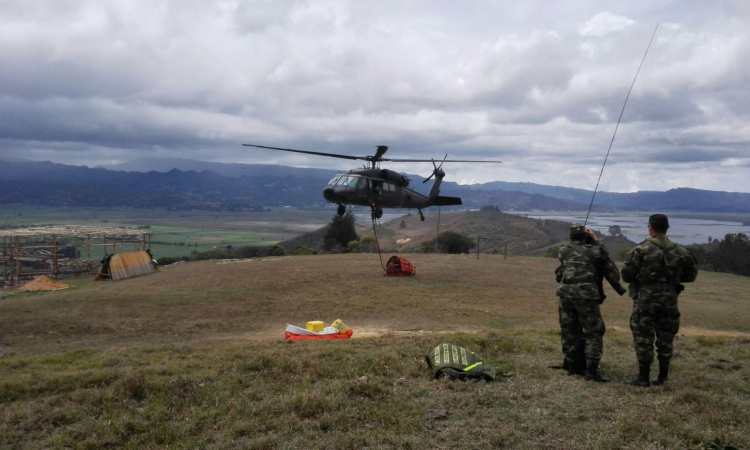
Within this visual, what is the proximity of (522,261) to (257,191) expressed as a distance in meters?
165

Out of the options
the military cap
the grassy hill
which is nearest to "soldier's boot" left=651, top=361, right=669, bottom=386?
the military cap

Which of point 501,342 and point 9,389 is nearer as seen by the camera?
point 9,389

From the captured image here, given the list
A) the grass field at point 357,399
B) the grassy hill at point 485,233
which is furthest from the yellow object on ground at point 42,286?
the grassy hill at point 485,233

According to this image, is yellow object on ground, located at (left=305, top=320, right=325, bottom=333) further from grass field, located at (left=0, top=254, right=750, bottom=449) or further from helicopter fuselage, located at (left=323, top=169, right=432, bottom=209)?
helicopter fuselage, located at (left=323, top=169, right=432, bottom=209)

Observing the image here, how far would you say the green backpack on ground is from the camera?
260 inches

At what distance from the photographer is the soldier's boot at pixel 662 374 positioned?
6402 millimetres

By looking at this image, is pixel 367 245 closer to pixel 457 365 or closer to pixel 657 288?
pixel 457 365

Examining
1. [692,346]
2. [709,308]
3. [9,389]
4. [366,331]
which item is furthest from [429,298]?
[9,389]

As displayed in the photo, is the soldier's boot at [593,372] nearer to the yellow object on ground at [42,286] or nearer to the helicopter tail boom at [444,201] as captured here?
the helicopter tail boom at [444,201]

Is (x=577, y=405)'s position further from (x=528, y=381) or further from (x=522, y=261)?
(x=522, y=261)

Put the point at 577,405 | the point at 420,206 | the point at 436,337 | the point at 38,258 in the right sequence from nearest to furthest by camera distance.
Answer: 1. the point at 577,405
2. the point at 436,337
3. the point at 420,206
4. the point at 38,258

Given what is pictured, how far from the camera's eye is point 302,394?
583cm

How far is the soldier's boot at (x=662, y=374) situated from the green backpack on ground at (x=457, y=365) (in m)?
2.07

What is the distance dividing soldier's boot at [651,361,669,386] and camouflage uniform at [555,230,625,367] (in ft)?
2.37
